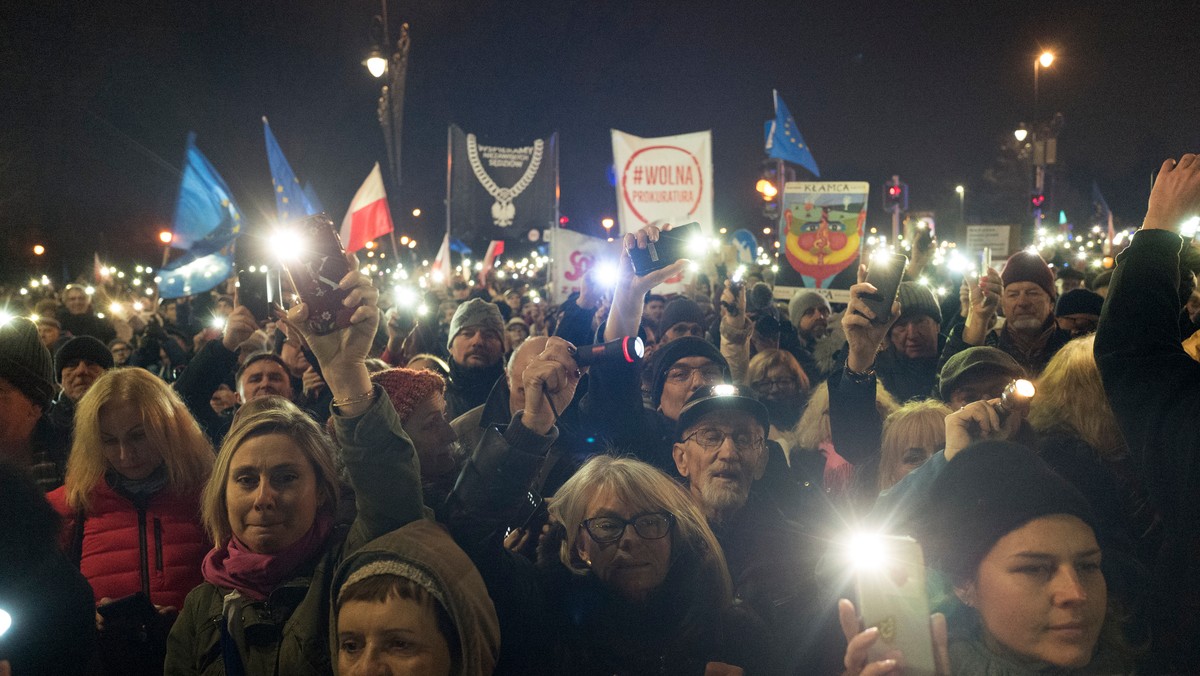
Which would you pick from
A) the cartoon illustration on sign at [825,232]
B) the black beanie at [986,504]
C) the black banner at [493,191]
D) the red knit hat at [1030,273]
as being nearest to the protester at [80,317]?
the black banner at [493,191]

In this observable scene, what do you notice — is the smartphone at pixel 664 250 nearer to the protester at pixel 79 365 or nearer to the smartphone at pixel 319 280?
the smartphone at pixel 319 280

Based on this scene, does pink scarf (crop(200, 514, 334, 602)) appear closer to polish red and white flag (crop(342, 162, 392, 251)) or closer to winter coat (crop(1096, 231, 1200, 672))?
winter coat (crop(1096, 231, 1200, 672))

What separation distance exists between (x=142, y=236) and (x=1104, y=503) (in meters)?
53.7

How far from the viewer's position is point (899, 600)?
1973 millimetres

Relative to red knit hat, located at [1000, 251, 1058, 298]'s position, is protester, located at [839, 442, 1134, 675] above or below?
below

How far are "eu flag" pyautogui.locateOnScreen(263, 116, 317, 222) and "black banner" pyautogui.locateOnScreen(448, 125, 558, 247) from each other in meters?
2.22

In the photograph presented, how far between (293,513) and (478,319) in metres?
3.57

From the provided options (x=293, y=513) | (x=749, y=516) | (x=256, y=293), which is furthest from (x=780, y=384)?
(x=293, y=513)

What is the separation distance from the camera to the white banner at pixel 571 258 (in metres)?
12.6

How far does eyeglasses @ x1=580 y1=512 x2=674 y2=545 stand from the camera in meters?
3.02

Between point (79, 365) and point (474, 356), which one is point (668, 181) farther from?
point (79, 365)

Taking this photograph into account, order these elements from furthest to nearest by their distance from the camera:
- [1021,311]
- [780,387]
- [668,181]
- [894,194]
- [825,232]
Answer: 1. [894,194]
2. [668,181]
3. [825,232]
4. [780,387]
5. [1021,311]

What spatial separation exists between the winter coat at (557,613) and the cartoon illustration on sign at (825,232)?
264 inches

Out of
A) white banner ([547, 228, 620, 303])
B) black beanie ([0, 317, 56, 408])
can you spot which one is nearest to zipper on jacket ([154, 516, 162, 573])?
black beanie ([0, 317, 56, 408])
